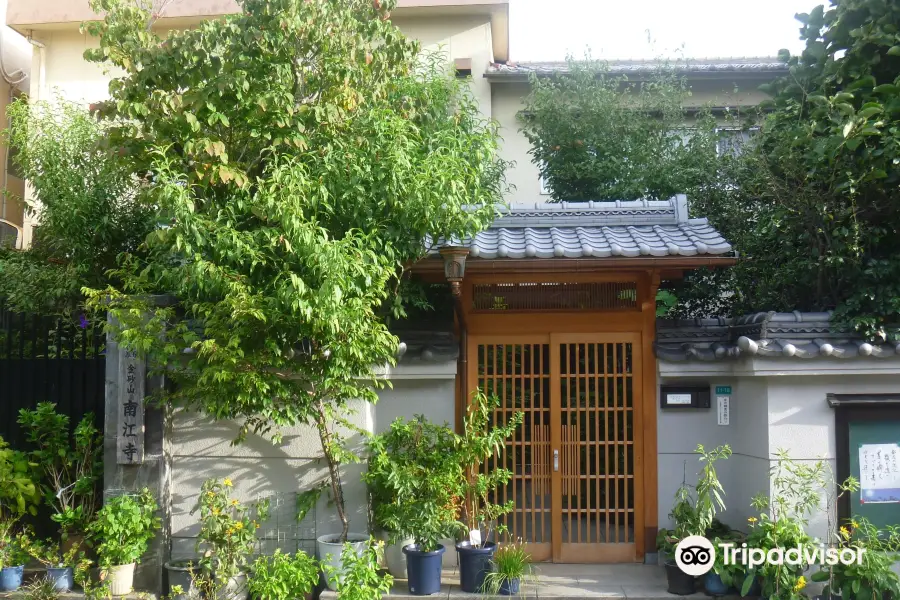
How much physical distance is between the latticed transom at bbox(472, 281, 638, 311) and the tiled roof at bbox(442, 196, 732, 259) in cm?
63

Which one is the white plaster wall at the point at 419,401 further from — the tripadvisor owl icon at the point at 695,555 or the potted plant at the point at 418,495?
the tripadvisor owl icon at the point at 695,555

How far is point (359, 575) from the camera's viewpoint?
22.7ft

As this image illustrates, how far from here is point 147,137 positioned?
7.62 meters

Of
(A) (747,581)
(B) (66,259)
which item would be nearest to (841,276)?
(A) (747,581)

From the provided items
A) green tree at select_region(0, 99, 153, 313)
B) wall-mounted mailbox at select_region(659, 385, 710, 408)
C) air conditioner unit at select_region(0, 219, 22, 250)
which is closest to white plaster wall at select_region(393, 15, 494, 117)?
green tree at select_region(0, 99, 153, 313)

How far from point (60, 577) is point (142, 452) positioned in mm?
1530

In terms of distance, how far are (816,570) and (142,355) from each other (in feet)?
24.0

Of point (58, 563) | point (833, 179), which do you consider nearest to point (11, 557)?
point (58, 563)

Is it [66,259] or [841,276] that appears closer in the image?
[841,276]

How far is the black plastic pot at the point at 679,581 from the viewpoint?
24.7 ft

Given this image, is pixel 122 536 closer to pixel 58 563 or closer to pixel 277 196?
pixel 58 563

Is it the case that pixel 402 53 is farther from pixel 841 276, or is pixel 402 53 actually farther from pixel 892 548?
pixel 892 548

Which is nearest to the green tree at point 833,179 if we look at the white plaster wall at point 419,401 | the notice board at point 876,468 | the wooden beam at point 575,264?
the notice board at point 876,468

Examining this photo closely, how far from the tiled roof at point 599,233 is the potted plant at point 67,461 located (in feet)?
16.6
